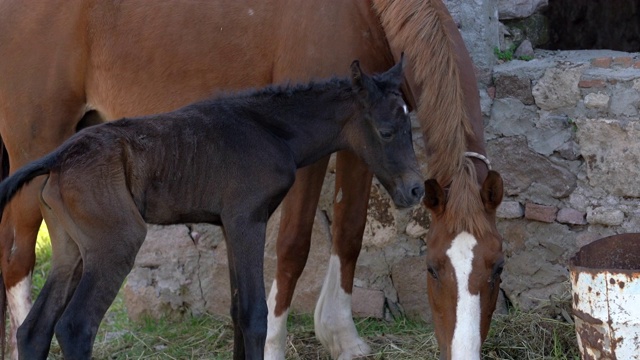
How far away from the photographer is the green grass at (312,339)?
479cm

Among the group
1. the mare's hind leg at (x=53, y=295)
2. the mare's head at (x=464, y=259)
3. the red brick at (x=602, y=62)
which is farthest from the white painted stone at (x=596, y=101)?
the mare's hind leg at (x=53, y=295)

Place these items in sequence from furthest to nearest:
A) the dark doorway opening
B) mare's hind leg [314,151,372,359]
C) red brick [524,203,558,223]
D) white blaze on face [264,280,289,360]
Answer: the dark doorway opening
red brick [524,203,558,223]
mare's hind leg [314,151,372,359]
white blaze on face [264,280,289,360]

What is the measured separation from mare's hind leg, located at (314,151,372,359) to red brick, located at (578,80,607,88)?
125cm

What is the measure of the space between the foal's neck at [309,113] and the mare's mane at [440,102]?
0.35 meters

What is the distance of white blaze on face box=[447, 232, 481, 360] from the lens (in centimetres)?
373

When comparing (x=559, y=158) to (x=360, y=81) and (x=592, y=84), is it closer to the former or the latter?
(x=592, y=84)

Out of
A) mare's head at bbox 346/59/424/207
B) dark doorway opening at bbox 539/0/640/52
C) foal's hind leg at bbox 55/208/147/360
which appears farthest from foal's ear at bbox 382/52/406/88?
dark doorway opening at bbox 539/0/640/52

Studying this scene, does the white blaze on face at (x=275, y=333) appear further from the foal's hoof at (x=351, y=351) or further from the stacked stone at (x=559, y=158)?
the stacked stone at (x=559, y=158)

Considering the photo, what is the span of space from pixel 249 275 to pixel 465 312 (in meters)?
0.86

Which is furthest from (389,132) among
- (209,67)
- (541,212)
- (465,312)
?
(541,212)

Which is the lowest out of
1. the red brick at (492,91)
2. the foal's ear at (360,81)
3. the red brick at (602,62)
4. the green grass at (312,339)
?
the green grass at (312,339)

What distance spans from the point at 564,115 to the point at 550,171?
305 mm

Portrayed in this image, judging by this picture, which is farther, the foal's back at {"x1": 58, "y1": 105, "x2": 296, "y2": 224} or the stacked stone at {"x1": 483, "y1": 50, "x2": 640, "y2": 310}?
the stacked stone at {"x1": 483, "y1": 50, "x2": 640, "y2": 310}

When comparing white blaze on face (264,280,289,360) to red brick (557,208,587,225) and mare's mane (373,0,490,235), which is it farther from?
red brick (557,208,587,225)
